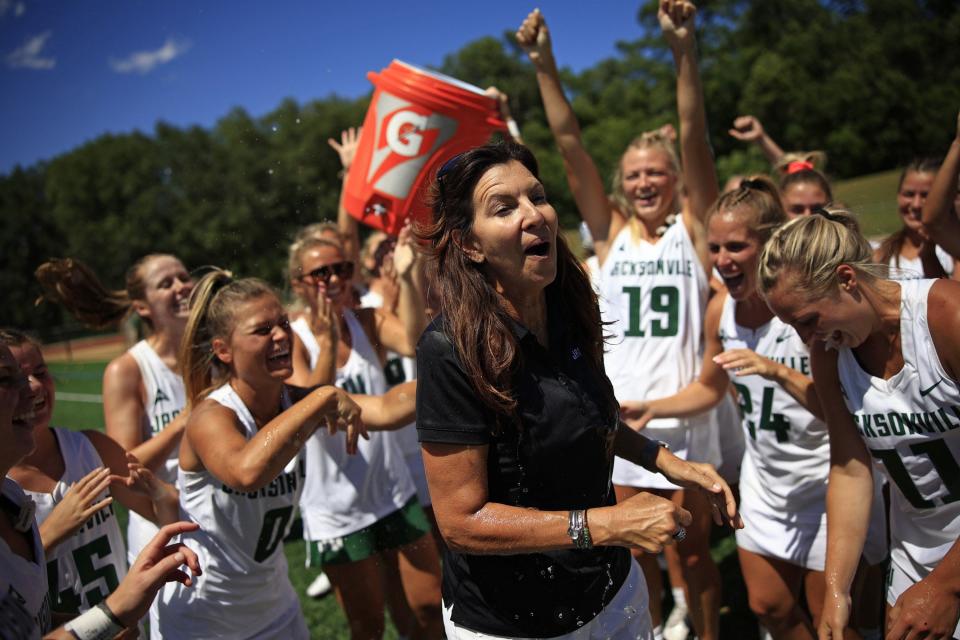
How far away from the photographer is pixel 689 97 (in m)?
3.52

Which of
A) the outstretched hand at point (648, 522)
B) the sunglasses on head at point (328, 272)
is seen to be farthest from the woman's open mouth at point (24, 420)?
the sunglasses on head at point (328, 272)

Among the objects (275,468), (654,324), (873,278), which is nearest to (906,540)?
(873,278)

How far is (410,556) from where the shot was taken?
12.0ft

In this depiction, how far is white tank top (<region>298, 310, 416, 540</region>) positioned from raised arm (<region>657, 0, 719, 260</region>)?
1807 millimetres

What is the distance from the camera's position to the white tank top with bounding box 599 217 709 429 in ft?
11.8

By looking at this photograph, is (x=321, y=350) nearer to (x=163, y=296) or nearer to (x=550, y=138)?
(x=163, y=296)

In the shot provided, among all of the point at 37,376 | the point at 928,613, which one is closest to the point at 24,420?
the point at 37,376

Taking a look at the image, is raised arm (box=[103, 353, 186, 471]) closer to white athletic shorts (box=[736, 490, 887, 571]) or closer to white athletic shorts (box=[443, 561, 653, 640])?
white athletic shorts (box=[443, 561, 653, 640])

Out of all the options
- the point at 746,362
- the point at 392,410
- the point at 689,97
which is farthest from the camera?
the point at 689,97

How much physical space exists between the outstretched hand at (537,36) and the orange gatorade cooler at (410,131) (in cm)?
37

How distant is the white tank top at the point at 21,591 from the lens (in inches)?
64.1

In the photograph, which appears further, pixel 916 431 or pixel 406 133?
pixel 406 133

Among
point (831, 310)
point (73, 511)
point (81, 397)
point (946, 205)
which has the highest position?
point (946, 205)

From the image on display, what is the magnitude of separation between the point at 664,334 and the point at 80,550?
261cm
